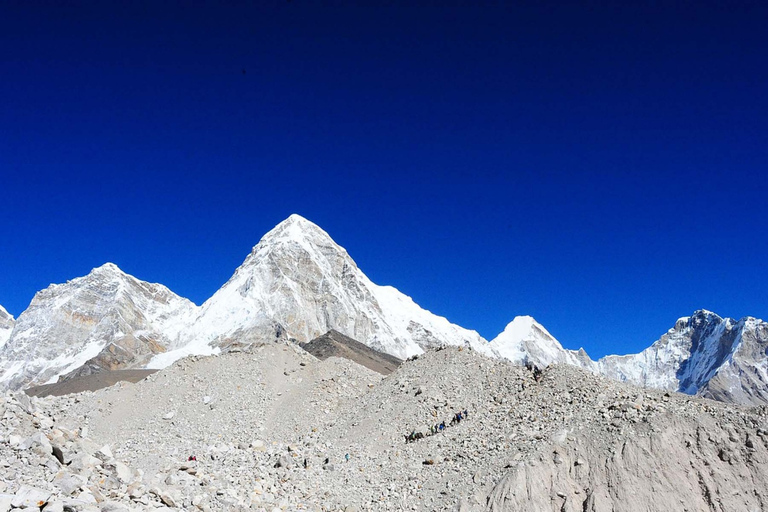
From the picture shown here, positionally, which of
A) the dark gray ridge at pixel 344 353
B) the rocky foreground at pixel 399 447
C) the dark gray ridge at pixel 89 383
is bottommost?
the rocky foreground at pixel 399 447

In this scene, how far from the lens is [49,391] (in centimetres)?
9638

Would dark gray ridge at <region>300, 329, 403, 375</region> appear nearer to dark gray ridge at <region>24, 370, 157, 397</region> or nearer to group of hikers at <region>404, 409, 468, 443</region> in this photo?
dark gray ridge at <region>24, 370, 157, 397</region>

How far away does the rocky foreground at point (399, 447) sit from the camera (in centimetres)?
1932

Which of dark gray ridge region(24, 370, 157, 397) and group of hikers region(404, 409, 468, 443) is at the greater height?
dark gray ridge region(24, 370, 157, 397)

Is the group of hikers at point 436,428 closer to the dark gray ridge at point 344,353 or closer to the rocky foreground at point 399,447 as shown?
the rocky foreground at point 399,447

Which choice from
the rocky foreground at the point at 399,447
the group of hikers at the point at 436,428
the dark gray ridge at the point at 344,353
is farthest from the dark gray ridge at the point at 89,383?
the group of hikers at the point at 436,428

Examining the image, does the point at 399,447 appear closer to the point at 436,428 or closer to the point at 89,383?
the point at 436,428

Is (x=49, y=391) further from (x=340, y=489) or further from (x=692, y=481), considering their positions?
(x=692, y=481)

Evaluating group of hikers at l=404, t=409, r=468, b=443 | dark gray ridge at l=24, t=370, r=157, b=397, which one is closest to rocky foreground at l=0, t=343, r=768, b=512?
group of hikers at l=404, t=409, r=468, b=443

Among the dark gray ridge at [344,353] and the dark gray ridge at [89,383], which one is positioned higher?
the dark gray ridge at [344,353]

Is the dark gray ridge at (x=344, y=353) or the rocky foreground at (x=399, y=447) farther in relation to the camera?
the dark gray ridge at (x=344, y=353)

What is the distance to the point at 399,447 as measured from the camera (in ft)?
96.3

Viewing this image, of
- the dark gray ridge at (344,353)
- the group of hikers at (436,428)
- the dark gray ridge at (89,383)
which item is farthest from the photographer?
the dark gray ridge at (344,353)

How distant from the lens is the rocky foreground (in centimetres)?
1932
